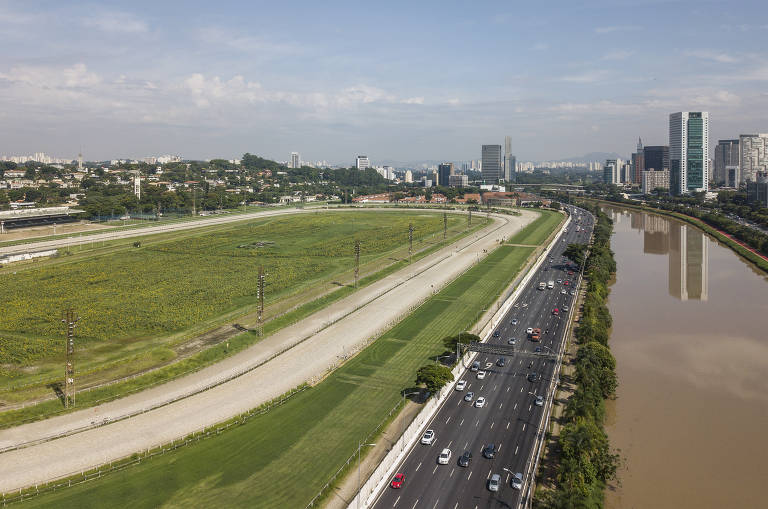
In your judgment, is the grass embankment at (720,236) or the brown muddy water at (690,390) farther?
the grass embankment at (720,236)

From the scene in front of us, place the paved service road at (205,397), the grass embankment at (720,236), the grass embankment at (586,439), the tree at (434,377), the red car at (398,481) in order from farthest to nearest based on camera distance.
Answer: the grass embankment at (720,236), the tree at (434,377), the paved service road at (205,397), the red car at (398,481), the grass embankment at (586,439)

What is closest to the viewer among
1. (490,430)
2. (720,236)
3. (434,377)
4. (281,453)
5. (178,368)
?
(281,453)

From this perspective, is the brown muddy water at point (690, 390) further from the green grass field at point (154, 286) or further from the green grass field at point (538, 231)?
the green grass field at point (154, 286)

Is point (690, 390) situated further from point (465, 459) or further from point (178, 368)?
point (178, 368)

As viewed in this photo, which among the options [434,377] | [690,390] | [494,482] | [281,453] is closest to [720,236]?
[690,390]

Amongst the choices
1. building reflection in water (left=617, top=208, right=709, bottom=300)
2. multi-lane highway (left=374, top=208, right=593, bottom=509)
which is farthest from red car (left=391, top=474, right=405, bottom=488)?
building reflection in water (left=617, top=208, right=709, bottom=300)

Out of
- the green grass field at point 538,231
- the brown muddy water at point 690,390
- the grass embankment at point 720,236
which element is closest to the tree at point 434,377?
the brown muddy water at point 690,390

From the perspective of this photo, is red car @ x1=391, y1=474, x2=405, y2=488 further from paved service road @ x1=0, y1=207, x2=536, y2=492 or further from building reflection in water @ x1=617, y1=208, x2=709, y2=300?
building reflection in water @ x1=617, y1=208, x2=709, y2=300
